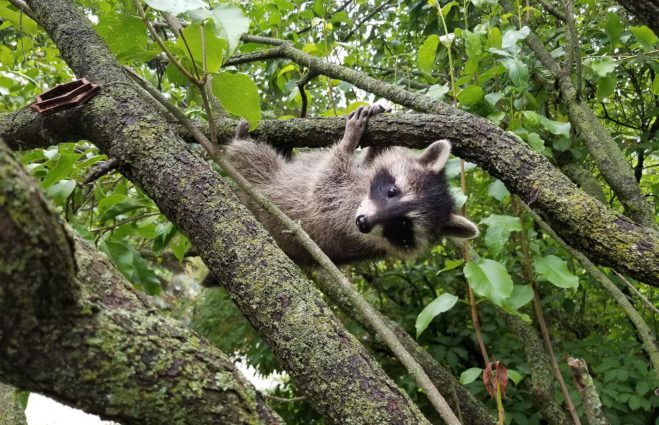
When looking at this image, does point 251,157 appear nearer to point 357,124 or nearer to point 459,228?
point 357,124

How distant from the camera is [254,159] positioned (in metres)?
3.76

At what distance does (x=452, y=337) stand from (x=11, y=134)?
152 inches

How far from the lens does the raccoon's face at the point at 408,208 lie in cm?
352

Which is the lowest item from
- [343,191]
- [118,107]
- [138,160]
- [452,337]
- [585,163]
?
[452,337]

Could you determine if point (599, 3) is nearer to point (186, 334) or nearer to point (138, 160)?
point (138, 160)

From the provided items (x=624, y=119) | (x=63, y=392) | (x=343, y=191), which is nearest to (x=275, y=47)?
(x=343, y=191)

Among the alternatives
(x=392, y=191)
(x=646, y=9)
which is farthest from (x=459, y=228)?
(x=646, y=9)

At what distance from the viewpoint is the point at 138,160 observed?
190 cm

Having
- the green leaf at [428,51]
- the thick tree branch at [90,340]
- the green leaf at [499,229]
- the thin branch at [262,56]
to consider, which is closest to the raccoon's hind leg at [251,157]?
the thin branch at [262,56]

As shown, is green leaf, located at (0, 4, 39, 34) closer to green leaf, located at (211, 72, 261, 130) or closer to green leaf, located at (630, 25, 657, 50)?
green leaf, located at (211, 72, 261, 130)

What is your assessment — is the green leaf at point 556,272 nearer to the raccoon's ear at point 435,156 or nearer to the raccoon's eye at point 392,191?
the raccoon's ear at point 435,156

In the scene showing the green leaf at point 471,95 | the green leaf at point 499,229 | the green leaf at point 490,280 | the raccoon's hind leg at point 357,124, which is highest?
the green leaf at point 471,95

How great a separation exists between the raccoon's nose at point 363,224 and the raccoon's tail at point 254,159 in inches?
30.5

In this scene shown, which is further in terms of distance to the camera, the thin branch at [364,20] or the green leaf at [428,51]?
the thin branch at [364,20]
